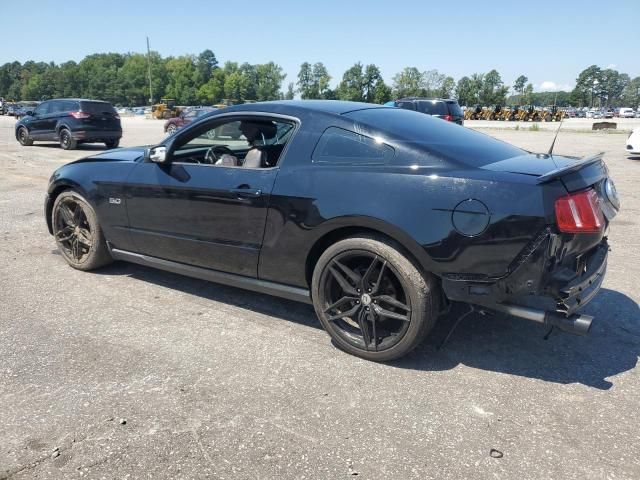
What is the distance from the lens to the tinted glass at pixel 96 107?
1612cm

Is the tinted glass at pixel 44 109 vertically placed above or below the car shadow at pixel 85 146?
above

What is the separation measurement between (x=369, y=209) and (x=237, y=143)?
221cm

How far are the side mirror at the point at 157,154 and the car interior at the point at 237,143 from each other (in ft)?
0.34

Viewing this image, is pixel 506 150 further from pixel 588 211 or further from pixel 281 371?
pixel 281 371

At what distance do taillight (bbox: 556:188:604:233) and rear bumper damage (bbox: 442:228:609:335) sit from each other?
86 millimetres

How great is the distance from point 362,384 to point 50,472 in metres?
1.59

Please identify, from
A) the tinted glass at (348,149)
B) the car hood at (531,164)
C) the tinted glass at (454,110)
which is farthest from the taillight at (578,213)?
the tinted glass at (454,110)

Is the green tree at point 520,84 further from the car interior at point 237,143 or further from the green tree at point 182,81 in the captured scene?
the car interior at point 237,143

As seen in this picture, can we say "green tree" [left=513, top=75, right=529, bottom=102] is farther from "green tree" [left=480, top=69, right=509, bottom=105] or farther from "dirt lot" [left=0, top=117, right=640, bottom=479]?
"dirt lot" [left=0, top=117, right=640, bottom=479]

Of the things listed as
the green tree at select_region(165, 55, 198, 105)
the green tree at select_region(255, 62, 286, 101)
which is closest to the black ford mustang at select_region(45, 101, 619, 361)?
the green tree at select_region(165, 55, 198, 105)

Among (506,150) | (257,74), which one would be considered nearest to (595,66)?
(257,74)

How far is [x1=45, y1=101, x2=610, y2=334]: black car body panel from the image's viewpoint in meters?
2.72

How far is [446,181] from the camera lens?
9.26ft

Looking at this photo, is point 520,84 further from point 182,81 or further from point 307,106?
point 307,106
